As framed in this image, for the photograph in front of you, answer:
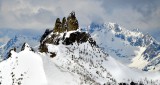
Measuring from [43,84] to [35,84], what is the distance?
4322mm

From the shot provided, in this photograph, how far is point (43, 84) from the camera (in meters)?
197

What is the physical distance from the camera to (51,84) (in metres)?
200

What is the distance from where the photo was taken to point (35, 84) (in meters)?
198

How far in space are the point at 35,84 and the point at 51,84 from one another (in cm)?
748

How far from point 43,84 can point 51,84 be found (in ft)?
15.4
